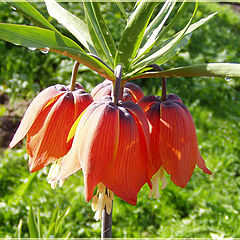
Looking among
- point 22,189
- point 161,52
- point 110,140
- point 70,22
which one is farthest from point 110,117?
point 22,189

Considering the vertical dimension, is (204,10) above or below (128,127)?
above

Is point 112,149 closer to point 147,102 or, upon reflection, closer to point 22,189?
point 147,102

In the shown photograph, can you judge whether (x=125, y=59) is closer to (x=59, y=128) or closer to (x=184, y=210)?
(x=59, y=128)

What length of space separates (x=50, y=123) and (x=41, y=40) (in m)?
0.16

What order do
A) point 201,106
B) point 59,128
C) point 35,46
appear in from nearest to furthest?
point 35,46
point 59,128
point 201,106

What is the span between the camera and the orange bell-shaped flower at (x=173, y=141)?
579 millimetres

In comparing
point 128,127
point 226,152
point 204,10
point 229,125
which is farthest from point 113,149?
point 204,10

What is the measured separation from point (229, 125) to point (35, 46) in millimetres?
2014

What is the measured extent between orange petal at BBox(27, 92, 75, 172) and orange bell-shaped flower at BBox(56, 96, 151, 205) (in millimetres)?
49

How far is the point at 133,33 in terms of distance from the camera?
546 millimetres

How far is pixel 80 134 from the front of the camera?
53cm

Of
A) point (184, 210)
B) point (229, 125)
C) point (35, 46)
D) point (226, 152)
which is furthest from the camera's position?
point (229, 125)

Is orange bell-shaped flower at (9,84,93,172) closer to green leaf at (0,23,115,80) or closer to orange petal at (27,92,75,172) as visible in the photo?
orange petal at (27,92,75,172)

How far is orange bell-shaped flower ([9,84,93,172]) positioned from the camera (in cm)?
61
